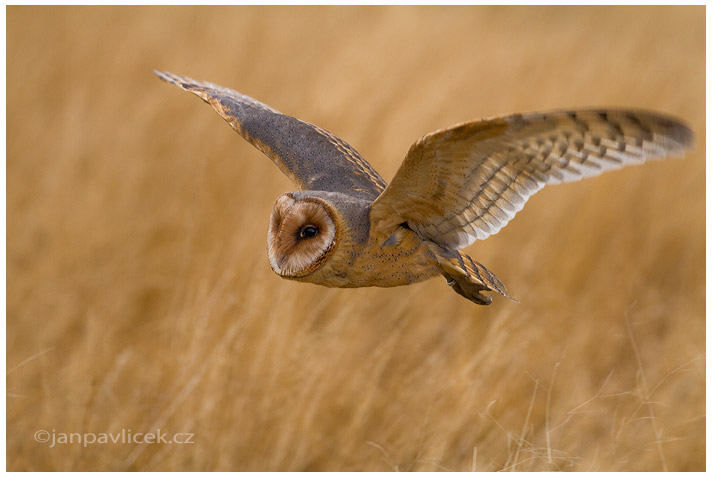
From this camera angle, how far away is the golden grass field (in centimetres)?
244

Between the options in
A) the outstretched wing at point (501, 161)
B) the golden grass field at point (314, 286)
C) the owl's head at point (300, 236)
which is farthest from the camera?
the golden grass field at point (314, 286)

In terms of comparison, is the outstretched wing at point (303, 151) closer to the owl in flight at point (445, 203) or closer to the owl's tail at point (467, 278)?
the owl in flight at point (445, 203)

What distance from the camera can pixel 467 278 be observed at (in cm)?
127

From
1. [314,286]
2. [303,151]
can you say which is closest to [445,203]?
[303,151]

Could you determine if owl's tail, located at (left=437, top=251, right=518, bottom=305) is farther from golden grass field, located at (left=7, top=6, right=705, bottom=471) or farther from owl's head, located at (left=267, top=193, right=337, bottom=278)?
golden grass field, located at (left=7, top=6, right=705, bottom=471)

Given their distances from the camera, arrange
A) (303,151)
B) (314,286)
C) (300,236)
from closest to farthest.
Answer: (300,236), (303,151), (314,286)

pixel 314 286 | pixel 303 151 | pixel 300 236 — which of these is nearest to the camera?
pixel 300 236

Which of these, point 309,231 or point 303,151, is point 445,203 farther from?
point 303,151

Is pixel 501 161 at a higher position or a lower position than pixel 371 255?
higher

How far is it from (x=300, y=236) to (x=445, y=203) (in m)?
0.25

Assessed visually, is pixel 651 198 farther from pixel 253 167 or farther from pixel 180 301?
pixel 180 301

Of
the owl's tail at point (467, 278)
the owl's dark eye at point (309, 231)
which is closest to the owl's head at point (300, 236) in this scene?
the owl's dark eye at point (309, 231)

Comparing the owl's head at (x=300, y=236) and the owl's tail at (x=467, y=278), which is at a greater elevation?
the owl's tail at (x=467, y=278)

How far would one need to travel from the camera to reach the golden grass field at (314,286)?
2443 mm
